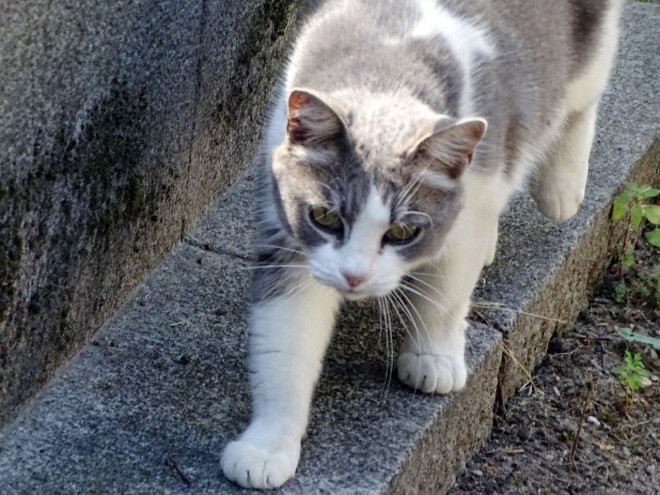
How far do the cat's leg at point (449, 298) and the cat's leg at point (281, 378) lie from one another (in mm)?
227

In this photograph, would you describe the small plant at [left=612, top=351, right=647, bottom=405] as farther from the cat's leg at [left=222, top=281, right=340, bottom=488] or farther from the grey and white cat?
the cat's leg at [left=222, top=281, right=340, bottom=488]

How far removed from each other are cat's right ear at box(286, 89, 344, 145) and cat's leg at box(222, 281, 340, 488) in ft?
1.19

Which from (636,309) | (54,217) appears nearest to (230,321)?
(54,217)

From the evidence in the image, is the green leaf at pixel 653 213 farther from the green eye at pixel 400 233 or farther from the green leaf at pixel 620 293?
the green eye at pixel 400 233

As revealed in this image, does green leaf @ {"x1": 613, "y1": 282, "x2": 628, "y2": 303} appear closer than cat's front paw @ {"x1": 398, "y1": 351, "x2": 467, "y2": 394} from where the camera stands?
No

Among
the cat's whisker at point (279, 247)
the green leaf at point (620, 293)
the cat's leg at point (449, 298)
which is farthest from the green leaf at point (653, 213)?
the cat's whisker at point (279, 247)

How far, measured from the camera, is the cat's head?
203 cm

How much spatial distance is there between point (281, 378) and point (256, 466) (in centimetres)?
21

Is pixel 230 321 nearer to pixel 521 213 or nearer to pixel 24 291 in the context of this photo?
pixel 24 291

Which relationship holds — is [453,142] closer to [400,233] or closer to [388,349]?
[400,233]

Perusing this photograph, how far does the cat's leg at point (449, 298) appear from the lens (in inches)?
94.0

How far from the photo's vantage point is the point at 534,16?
106 inches

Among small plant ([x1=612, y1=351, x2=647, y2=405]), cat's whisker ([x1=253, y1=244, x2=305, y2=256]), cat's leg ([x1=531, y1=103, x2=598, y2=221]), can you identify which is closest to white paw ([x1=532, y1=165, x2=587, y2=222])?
cat's leg ([x1=531, y1=103, x2=598, y2=221])

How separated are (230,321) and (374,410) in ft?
1.50
